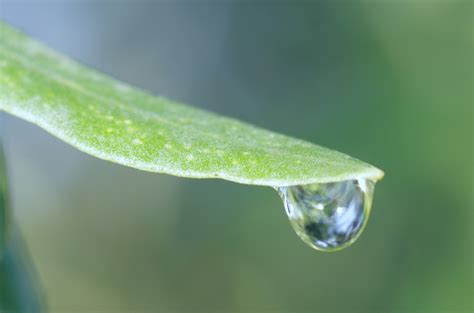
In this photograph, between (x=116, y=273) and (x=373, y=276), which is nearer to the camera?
(x=373, y=276)

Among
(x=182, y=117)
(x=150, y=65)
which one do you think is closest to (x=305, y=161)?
(x=182, y=117)

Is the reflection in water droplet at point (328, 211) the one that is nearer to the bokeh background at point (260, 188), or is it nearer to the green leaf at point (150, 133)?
the green leaf at point (150, 133)

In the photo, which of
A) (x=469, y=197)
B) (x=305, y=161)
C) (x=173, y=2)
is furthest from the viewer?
(x=173, y=2)

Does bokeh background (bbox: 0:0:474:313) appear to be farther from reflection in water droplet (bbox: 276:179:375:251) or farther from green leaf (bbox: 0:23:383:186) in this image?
green leaf (bbox: 0:23:383:186)

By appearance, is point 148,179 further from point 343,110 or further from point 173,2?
point 343,110

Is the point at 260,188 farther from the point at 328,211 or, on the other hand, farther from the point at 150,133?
the point at 150,133

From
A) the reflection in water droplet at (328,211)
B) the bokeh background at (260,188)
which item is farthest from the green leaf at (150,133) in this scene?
the bokeh background at (260,188)
